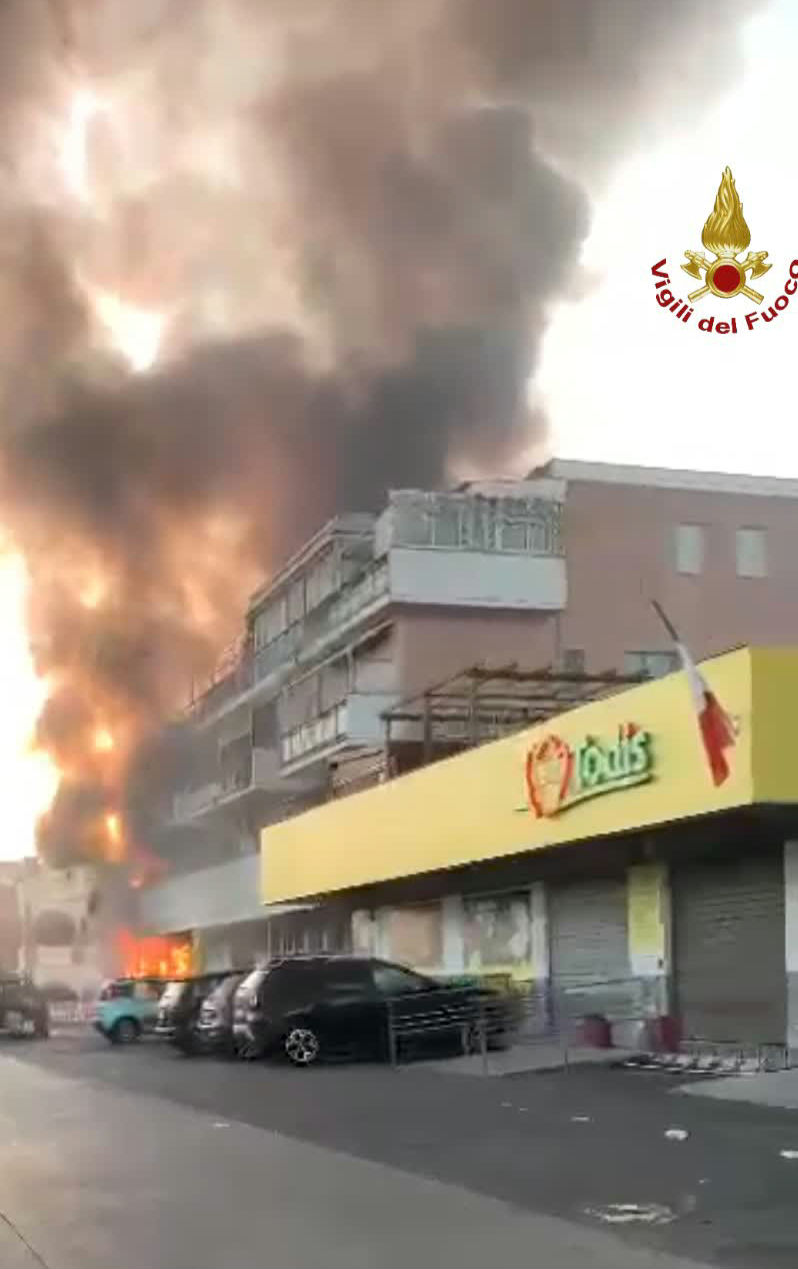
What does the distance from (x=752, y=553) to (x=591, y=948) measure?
2213cm

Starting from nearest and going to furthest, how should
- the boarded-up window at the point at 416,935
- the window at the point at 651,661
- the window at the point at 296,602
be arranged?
the boarded-up window at the point at 416,935
the window at the point at 651,661
the window at the point at 296,602

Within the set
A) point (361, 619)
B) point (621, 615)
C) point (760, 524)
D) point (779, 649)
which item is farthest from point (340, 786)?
point (779, 649)

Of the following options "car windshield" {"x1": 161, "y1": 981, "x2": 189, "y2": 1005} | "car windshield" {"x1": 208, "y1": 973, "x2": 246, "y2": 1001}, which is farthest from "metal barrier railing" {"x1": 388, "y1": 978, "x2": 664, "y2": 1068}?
"car windshield" {"x1": 161, "y1": 981, "x2": 189, "y2": 1005}

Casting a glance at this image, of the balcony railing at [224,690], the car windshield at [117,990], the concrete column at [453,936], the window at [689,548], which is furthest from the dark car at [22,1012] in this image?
the window at [689,548]

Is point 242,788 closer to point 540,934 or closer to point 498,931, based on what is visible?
point 498,931

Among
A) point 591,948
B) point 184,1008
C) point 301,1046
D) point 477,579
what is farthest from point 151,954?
point 301,1046

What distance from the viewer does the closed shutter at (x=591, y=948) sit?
24.4 m

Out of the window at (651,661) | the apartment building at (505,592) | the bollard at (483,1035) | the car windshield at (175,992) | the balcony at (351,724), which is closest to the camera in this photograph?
the bollard at (483,1035)

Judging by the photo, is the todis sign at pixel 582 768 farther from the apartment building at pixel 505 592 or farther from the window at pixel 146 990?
the apartment building at pixel 505 592

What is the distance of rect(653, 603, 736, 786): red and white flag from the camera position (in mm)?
18984

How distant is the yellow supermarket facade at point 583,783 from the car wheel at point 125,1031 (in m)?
4.71

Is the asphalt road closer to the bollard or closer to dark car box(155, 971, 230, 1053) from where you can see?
the bollard

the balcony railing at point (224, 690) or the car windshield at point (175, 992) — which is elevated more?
the balcony railing at point (224, 690)

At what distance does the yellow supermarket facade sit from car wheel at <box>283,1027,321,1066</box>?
3.59 meters
